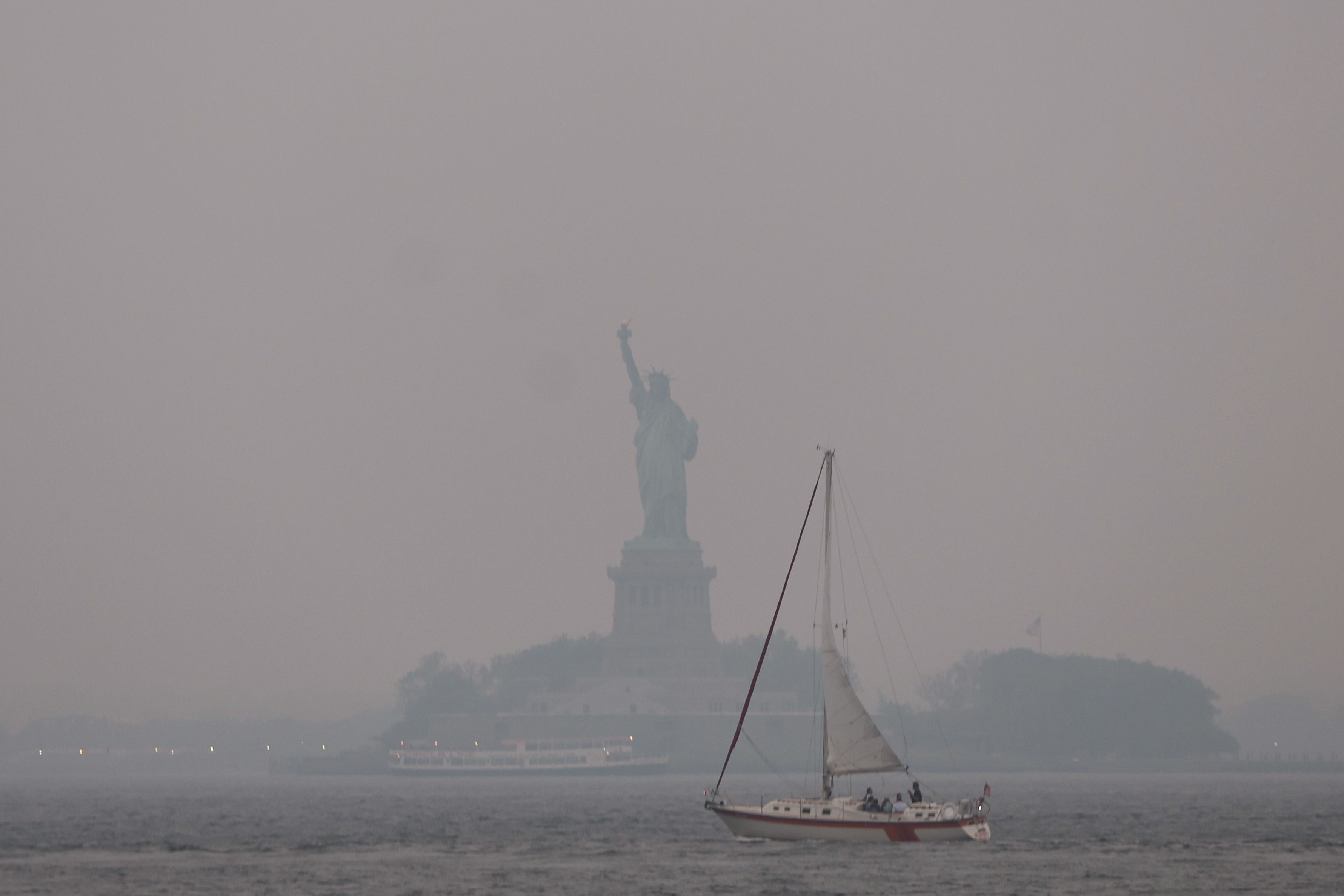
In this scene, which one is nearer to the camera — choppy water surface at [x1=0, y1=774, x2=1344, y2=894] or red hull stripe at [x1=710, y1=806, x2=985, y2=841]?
choppy water surface at [x1=0, y1=774, x2=1344, y2=894]

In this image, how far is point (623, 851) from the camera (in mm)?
88188

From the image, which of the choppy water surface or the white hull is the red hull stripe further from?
the choppy water surface

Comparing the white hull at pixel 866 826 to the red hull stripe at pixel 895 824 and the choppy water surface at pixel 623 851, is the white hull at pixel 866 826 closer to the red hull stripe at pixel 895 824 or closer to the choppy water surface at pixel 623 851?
the red hull stripe at pixel 895 824

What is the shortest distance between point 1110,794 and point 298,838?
7216cm

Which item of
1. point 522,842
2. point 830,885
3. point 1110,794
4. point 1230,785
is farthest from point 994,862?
point 1230,785

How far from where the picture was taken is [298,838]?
97625 mm

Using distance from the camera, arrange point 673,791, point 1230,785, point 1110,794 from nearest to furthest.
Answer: point 1110,794 → point 673,791 → point 1230,785

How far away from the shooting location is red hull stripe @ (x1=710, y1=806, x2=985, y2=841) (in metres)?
82.8

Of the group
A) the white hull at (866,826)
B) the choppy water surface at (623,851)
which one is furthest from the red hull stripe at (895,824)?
the choppy water surface at (623,851)

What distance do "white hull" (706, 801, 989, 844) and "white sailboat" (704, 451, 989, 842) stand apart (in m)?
0.02

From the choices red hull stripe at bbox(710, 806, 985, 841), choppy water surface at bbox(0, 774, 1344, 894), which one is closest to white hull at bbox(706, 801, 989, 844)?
red hull stripe at bbox(710, 806, 985, 841)

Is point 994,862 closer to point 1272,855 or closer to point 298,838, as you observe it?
point 1272,855

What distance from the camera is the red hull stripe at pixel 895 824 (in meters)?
82.8

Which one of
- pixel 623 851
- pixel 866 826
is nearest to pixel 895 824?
pixel 866 826
